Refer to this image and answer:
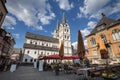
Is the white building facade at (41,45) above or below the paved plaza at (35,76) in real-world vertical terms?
above

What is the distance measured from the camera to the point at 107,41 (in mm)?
21922

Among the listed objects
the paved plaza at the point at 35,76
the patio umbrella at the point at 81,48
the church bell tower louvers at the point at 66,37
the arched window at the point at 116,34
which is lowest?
the paved plaza at the point at 35,76

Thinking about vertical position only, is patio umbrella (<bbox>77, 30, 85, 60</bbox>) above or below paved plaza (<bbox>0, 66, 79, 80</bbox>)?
above

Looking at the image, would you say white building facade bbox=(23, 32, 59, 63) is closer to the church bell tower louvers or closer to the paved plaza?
the church bell tower louvers

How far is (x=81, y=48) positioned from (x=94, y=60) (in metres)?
19.3

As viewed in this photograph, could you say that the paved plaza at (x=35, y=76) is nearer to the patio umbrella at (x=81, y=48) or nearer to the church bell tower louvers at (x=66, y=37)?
the patio umbrella at (x=81, y=48)

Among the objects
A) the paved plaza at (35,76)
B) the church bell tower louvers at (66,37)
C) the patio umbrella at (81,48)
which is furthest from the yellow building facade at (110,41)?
→ the church bell tower louvers at (66,37)

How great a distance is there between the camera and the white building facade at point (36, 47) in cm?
4425

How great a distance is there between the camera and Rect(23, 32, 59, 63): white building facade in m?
44.2

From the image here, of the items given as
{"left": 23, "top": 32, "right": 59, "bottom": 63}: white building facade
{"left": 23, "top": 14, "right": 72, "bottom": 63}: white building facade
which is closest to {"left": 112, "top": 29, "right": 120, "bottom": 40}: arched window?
{"left": 23, "top": 32, "right": 59, "bottom": 63}: white building facade

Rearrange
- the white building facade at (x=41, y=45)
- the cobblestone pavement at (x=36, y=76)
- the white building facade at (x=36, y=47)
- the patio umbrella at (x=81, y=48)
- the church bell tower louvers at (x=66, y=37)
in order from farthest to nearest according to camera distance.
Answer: the church bell tower louvers at (x=66, y=37)
the white building facade at (x=41, y=45)
the white building facade at (x=36, y=47)
the cobblestone pavement at (x=36, y=76)
the patio umbrella at (x=81, y=48)

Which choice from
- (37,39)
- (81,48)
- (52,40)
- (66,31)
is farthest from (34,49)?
(81,48)

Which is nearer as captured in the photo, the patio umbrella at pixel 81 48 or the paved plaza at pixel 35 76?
the patio umbrella at pixel 81 48

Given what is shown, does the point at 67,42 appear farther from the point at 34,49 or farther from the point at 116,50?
the point at 116,50
